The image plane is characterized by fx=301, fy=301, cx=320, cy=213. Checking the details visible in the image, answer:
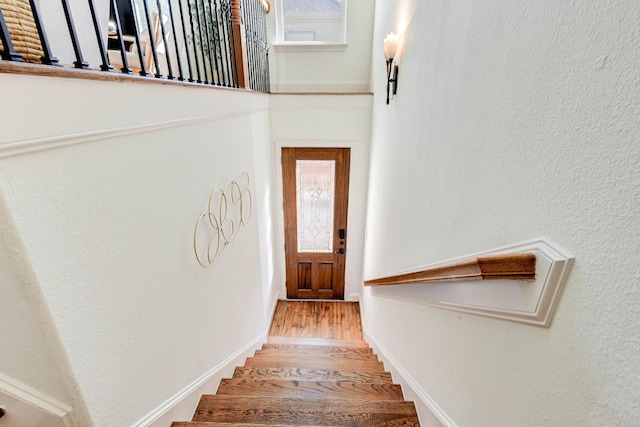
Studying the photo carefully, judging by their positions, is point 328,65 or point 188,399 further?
point 328,65

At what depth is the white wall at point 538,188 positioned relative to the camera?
439mm

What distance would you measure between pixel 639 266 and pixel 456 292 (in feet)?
1.97

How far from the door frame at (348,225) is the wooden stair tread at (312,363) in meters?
1.64

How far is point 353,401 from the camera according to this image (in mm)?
1641

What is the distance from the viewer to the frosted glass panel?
3674 millimetres

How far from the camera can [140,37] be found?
1399mm

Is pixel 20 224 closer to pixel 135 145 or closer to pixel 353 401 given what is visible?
pixel 135 145

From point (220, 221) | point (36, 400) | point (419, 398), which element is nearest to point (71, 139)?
point (36, 400)

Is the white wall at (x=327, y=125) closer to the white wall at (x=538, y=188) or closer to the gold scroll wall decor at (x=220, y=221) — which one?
the gold scroll wall decor at (x=220, y=221)

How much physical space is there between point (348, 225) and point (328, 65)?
2.05 m

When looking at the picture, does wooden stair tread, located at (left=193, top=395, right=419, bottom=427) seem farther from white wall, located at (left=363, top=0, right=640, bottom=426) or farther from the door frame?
the door frame

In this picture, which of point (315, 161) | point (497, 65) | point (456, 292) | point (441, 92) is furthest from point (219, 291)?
point (315, 161)

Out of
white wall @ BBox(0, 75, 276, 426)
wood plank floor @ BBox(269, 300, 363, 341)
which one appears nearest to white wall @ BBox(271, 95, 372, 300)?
wood plank floor @ BBox(269, 300, 363, 341)

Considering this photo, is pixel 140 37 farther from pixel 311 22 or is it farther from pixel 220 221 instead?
pixel 311 22
